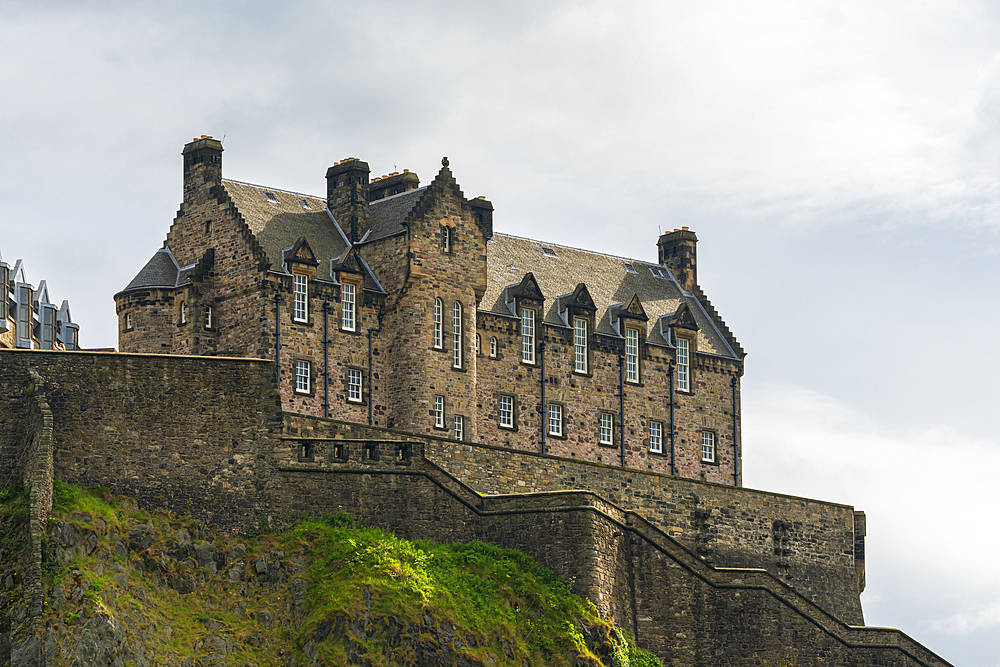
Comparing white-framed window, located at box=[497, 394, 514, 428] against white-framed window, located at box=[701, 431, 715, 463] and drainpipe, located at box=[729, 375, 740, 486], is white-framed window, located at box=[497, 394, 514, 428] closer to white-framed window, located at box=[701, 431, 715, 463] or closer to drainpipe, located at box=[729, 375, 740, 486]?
white-framed window, located at box=[701, 431, 715, 463]

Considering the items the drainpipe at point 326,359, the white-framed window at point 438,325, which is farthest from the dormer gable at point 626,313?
the drainpipe at point 326,359

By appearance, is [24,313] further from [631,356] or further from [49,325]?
[631,356]

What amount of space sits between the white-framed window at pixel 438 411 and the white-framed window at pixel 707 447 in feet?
49.5

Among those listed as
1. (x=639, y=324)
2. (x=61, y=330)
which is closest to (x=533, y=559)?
(x=639, y=324)

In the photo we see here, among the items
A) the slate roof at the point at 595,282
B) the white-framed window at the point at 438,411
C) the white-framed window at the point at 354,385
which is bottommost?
the white-framed window at the point at 438,411

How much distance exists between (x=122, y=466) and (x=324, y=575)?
685cm

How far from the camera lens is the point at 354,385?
241 feet

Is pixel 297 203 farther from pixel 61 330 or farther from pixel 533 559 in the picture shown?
pixel 61 330

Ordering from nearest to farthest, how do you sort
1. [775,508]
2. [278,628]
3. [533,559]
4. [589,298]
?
[278,628] < [533,559] < [775,508] < [589,298]

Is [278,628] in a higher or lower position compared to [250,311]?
lower

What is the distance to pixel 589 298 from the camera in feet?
270

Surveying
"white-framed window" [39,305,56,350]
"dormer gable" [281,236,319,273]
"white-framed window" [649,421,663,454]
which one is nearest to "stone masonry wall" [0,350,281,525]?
"dormer gable" [281,236,319,273]

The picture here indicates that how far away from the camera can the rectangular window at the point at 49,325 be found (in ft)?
381

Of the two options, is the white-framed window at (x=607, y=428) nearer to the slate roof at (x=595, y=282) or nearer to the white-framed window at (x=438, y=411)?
the slate roof at (x=595, y=282)
